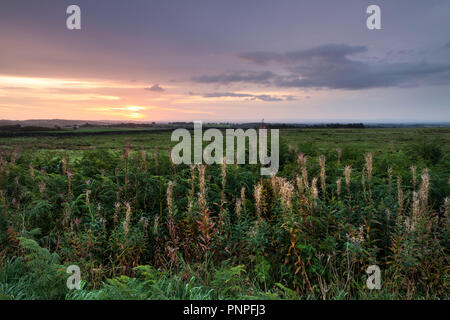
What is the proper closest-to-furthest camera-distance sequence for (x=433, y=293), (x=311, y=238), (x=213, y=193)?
(x=433, y=293) < (x=311, y=238) < (x=213, y=193)

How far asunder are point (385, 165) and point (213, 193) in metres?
4.96

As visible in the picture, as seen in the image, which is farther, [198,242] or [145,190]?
[145,190]

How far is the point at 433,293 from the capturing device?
12.4 feet

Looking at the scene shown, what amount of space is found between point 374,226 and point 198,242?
3206 mm

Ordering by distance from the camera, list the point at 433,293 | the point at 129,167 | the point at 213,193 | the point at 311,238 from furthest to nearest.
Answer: the point at 129,167, the point at 213,193, the point at 311,238, the point at 433,293
